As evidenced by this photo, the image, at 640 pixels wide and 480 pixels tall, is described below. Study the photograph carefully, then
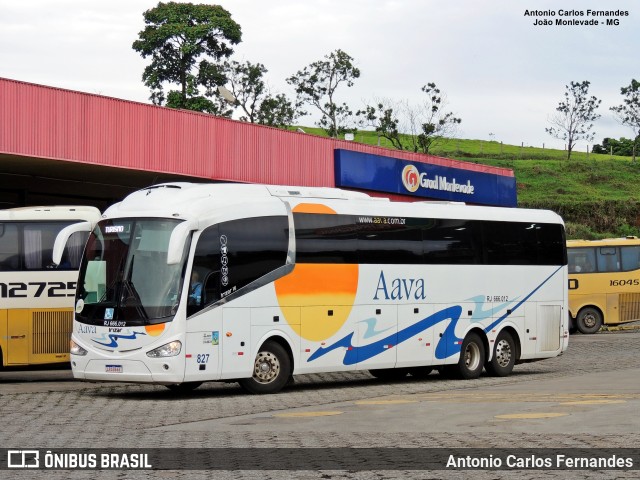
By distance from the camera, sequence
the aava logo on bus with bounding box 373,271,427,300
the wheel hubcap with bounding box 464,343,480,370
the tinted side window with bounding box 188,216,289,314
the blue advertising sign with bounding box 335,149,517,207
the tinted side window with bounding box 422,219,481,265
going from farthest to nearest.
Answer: the blue advertising sign with bounding box 335,149,517,207, the wheel hubcap with bounding box 464,343,480,370, the tinted side window with bounding box 422,219,481,265, the aava logo on bus with bounding box 373,271,427,300, the tinted side window with bounding box 188,216,289,314

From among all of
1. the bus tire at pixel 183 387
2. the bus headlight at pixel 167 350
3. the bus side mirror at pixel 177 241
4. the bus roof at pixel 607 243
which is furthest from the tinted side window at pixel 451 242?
the bus roof at pixel 607 243

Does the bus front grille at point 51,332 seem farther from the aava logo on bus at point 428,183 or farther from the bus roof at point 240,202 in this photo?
the aava logo on bus at point 428,183

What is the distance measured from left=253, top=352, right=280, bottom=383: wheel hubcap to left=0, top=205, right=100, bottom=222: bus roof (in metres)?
5.55

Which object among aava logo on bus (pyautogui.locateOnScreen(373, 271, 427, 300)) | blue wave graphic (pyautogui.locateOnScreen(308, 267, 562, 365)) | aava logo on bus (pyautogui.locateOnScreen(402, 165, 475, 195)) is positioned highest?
aava logo on bus (pyautogui.locateOnScreen(402, 165, 475, 195))

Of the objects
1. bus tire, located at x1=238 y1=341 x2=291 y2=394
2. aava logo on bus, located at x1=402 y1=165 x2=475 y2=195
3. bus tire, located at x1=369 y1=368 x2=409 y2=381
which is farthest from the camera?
aava logo on bus, located at x1=402 y1=165 x2=475 y2=195

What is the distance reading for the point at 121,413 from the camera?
53.2ft

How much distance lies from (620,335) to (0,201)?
830 inches

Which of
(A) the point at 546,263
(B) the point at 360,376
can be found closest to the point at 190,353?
(B) the point at 360,376

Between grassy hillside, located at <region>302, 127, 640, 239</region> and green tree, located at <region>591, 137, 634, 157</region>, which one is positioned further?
green tree, located at <region>591, 137, 634, 157</region>

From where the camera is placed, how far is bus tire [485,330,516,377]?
80.0 ft

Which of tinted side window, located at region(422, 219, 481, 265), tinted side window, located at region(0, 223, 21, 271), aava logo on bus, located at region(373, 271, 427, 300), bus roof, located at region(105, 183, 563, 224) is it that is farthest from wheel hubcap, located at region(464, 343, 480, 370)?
tinted side window, located at region(0, 223, 21, 271)

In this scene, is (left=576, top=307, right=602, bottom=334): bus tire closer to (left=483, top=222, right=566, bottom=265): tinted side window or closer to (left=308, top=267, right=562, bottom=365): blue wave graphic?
(left=483, top=222, right=566, bottom=265): tinted side window

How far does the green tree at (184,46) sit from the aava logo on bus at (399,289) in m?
61.6

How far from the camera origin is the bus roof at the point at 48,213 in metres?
22.6
